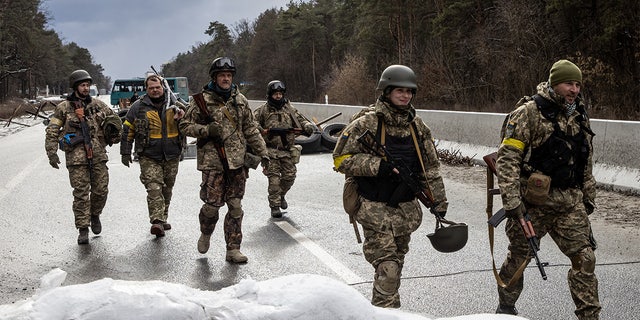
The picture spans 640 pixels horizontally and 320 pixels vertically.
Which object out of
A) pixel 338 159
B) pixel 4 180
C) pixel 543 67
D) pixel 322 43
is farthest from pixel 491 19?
pixel 322 43

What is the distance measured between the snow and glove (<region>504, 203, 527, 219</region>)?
2284 millimetres

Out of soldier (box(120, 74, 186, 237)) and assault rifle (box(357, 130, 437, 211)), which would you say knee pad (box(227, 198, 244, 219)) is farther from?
assault rifle (box(357, 130, 437, 211))

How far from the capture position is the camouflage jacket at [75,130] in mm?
7691

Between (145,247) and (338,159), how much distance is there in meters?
3.60

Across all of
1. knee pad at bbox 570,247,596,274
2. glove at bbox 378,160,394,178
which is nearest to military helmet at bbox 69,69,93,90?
glove at bbox 378,160,394,178

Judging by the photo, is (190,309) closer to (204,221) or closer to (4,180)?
(204,221)

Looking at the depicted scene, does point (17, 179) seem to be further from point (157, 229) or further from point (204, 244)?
point (204, 244)

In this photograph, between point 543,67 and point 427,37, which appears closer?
point 543,67

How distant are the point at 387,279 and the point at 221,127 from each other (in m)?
2.99

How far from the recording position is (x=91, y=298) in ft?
6.51

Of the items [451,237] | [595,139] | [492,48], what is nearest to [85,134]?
[451,237]

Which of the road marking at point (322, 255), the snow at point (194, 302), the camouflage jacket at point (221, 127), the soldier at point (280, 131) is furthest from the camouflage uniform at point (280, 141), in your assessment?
the snow at point (194, 302)

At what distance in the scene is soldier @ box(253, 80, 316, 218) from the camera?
31.5ft

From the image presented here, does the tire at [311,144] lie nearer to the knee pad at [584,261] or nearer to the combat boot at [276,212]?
the combat boot at [276,212]
